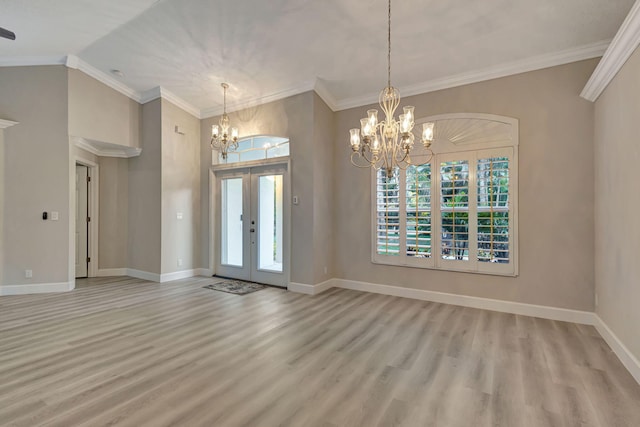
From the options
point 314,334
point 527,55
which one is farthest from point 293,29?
point 314,334

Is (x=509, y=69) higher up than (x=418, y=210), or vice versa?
(x=509, y=69)

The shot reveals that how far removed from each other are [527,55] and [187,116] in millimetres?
5905

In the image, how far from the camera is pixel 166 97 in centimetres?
573

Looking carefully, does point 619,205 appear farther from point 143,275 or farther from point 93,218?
point 93,218

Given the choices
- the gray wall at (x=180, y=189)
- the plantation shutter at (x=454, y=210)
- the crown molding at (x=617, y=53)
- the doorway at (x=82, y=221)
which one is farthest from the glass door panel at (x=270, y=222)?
the crown molding at (x=617, y=53)

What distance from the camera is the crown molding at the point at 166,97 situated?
18.5ft

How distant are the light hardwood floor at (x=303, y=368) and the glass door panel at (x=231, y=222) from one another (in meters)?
1.89

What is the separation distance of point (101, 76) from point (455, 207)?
20.9 ft

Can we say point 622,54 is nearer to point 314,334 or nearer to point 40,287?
point 314,334

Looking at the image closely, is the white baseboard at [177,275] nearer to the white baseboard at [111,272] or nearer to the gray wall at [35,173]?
the white baseboard at [111,272]

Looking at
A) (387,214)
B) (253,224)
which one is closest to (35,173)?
(253,224)

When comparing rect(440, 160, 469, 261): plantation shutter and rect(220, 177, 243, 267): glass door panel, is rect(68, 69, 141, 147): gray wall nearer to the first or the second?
rect(220, 177, 243, 267): glass door panel

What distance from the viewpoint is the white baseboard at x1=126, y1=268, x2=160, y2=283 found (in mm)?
5770

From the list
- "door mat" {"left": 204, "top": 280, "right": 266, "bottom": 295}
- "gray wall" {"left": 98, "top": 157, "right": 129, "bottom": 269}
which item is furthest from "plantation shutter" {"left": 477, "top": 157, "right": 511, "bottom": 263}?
"gray wall" {"left": 98, "top": 157, "right": 129, "bottom": 269}
